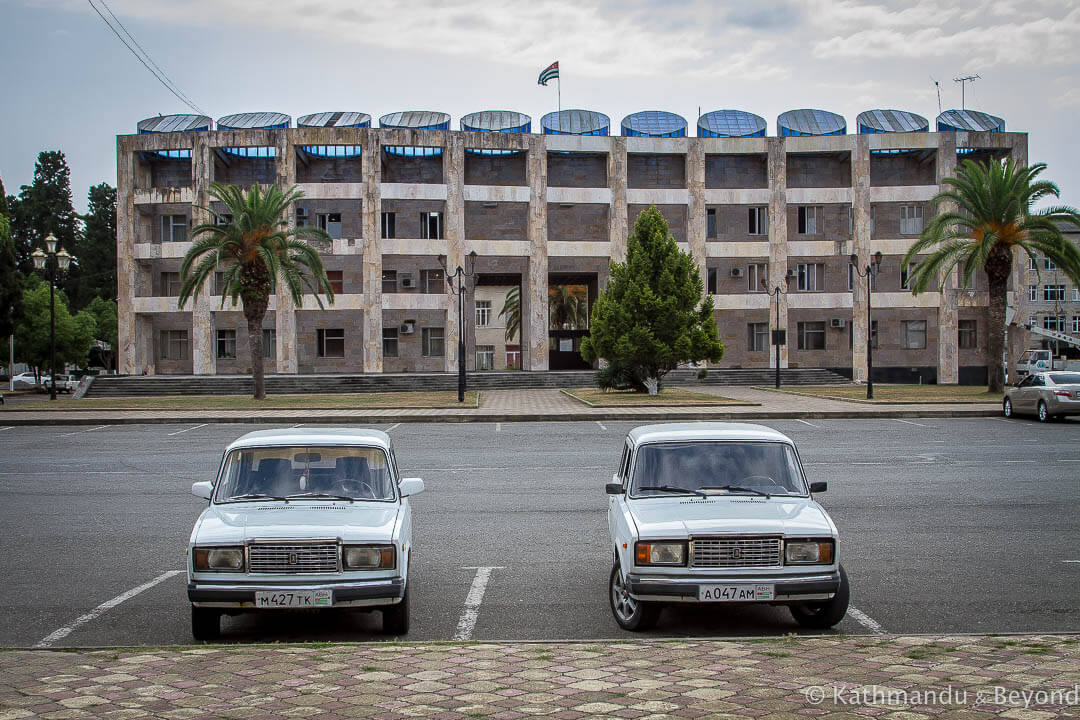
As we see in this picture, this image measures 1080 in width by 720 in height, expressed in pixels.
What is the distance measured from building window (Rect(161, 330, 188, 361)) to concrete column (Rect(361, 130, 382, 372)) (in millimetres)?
11581

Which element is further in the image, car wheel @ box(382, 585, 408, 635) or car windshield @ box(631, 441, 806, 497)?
car windshield @ box(631, 441, 806, 497)

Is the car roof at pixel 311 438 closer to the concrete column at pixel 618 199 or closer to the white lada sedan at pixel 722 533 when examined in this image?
the white lada sedan at pixel 722 533

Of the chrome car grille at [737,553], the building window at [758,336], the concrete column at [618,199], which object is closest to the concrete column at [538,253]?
the concrete column at [618,199]

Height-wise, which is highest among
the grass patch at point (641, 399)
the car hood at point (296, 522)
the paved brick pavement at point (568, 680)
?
the car hood at point (296, 522)

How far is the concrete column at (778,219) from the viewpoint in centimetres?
5484

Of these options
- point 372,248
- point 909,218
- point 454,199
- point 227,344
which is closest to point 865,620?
point 372,248

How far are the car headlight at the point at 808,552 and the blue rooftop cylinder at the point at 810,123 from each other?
53175 mm

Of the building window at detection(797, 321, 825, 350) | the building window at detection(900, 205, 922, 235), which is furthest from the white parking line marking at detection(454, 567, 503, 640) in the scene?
the building window at detection(900, 205, 922, 235)

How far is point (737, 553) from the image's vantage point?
20.8 ft

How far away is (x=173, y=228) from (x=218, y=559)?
53.7 m

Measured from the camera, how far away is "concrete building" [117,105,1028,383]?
53188 mm

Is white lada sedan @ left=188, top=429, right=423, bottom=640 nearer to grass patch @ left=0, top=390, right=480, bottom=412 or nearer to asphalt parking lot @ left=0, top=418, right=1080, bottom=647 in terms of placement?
asphalt parking lot @ left=0, top=418, right=1080, bottom=647

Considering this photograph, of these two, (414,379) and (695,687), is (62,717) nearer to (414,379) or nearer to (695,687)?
(695,687)

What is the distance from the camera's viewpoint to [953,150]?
5409cm
